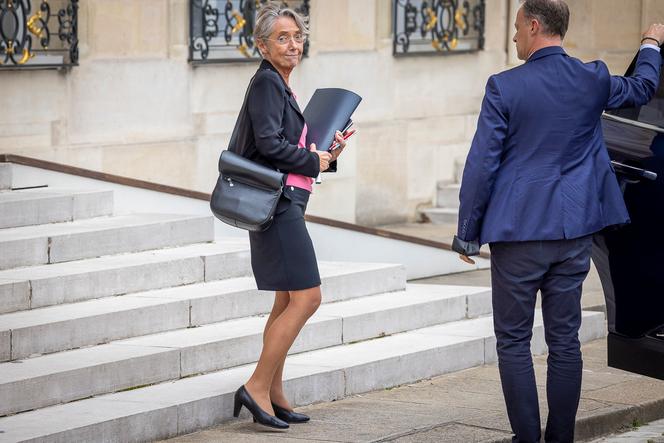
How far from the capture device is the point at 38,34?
10.6 metres

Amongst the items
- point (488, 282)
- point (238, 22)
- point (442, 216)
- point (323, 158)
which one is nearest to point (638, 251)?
point (323, 158)

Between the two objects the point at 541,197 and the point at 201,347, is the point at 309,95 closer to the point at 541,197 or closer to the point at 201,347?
the point at 201,347

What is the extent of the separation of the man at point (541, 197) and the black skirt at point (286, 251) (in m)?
0.74

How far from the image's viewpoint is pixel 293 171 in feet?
21.1

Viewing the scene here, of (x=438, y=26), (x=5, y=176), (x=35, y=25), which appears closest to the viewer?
(x=5, y=176)

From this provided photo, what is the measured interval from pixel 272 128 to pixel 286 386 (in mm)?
1371

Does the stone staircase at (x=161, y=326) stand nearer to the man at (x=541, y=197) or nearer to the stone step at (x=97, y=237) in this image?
the stone step at (x=97, y=237)

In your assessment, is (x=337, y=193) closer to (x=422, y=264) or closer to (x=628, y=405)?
(x=422, y=264)

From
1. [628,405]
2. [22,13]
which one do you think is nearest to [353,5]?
[22,13]

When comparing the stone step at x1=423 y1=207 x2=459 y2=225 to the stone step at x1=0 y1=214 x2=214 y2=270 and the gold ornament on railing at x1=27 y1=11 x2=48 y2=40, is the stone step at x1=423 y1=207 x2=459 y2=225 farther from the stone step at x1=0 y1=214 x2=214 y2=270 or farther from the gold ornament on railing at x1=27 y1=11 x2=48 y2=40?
the stone step at x1=0 y1=214 x2=214 y2=270

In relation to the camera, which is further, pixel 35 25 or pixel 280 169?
pixel 35 25

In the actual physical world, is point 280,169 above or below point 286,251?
above

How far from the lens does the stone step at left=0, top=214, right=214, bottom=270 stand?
7.78 metres

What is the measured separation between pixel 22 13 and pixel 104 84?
0.86 metres
